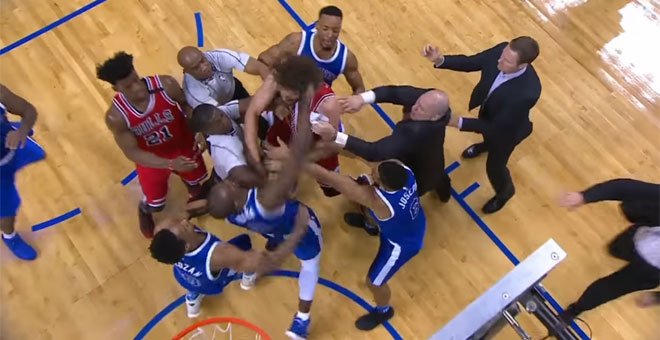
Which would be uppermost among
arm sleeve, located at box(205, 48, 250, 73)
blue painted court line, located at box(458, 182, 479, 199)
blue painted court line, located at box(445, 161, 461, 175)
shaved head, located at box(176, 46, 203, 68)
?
shaved head, located at box(176, 46, 203, 68)

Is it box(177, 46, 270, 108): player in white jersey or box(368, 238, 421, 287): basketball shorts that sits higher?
box(177, 46, 270, 108): player in white jersey

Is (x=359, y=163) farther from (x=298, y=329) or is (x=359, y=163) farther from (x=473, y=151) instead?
(x=298, y=329)

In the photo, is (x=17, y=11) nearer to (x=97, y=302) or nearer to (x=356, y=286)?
(x=97, y=302)

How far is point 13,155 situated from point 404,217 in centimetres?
211

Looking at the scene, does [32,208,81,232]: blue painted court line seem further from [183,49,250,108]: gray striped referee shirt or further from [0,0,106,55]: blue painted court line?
[0,0,106,55]: blue painted court line

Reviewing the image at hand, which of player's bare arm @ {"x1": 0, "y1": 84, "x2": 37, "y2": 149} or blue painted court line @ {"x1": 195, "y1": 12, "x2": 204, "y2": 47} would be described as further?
blue painted court line @ {"x1": 195, "y1": 12, "x2": 204, "y2": 47}

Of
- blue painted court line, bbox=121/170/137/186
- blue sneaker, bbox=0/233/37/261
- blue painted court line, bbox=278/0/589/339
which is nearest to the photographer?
blue painted court line, bbox=278/0/589/339

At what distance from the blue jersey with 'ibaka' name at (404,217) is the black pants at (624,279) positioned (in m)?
0.95

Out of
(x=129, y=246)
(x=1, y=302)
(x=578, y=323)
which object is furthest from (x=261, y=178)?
(x=578, y=323)

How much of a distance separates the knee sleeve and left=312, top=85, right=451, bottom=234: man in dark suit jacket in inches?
24.7

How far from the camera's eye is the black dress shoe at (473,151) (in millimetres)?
4164

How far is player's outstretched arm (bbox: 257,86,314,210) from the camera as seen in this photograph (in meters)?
2.70

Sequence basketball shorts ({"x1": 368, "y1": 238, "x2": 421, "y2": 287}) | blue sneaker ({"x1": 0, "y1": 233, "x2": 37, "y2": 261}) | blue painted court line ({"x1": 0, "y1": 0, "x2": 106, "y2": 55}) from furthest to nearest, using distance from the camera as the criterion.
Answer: blue painted court line ({"x1": 0, "y1": 0, "x2": 106, "y2": 55}), blue sneaker ({"x1": 0, "y1": 233, "x2": 37, "y2": 261}), basketball shorts ({"x1": 368, "y1": 238, "x2": 421, "y2": 287})

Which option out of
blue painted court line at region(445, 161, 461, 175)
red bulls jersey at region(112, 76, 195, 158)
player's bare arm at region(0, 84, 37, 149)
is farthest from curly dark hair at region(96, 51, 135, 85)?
blue painted court line at region(445, 161, 461, 175)
